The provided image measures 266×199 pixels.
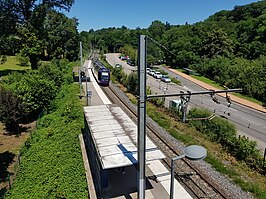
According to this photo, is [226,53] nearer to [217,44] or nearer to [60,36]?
[217,44]

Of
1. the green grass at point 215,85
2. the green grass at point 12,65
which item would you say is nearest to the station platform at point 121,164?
the green grass at point 215,85

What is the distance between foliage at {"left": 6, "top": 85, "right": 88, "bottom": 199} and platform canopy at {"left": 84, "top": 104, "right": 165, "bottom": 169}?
2.30 m

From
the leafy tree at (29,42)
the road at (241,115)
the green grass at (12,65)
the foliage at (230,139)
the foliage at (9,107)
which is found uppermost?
the leafy tree at (29,42)

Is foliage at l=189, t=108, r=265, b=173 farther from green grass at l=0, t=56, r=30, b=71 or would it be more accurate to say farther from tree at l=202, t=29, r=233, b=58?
green grass at l=0, t=56, r=30, b=71

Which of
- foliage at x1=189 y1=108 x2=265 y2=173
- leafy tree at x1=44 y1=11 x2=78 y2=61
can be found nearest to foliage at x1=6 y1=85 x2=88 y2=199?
foliage at x1=189 y1=108 x2=265 y2=173

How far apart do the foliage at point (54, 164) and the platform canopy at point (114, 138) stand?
2303 mm

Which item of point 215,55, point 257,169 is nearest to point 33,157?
point 257,169

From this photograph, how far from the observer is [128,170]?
14.6 metres

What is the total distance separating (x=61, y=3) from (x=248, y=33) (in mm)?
43236

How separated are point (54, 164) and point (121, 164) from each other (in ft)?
22.4

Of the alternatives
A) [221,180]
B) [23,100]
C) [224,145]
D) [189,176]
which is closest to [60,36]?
[23,100]

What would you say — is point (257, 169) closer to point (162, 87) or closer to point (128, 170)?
point (128, 170)

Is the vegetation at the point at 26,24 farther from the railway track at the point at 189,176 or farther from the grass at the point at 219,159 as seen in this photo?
the railway track at the point at 189,176

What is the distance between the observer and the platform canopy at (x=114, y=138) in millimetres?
12170
